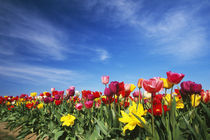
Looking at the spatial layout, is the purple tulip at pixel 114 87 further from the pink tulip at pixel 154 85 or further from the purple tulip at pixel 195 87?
the purple tulip at pixel 195 87

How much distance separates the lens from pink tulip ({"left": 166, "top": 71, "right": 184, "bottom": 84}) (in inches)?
65.2

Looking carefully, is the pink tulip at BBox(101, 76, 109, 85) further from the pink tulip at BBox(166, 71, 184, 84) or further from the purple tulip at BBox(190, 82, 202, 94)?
the purple tulip at BBox(190, 82, 202, 94)

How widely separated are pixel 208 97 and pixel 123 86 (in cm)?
152

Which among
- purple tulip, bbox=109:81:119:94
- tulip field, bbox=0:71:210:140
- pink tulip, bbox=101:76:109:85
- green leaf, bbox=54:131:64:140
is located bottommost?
green leaf, bbox=54:131:64:140

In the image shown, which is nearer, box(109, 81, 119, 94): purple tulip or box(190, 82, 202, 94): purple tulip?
box(190, 82, 202, 94): purple tulip

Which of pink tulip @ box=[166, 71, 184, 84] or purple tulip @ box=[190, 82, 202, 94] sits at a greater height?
pink tulip @ box=[166, 71, 184, 84]

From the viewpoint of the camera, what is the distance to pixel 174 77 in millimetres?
1682

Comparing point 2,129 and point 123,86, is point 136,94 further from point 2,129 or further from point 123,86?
point 2,129

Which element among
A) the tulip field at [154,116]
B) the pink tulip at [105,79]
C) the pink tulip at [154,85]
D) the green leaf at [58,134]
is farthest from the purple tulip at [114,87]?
the green leaf at [58,134]

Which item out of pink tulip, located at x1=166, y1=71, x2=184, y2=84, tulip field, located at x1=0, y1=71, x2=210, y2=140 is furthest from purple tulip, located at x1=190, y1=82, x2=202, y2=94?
pink tulip, located at x1=166, y1=71, x2=184, y2=84

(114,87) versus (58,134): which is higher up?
(114,87)

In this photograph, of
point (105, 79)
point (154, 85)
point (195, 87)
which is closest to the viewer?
point (154, 85)

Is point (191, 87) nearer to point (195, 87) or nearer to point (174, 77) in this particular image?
point (195, 87)

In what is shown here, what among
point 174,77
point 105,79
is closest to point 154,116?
point 174,77
